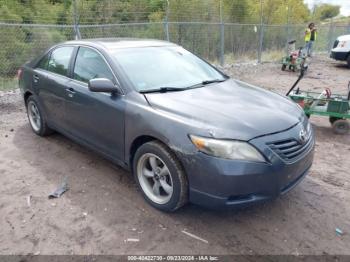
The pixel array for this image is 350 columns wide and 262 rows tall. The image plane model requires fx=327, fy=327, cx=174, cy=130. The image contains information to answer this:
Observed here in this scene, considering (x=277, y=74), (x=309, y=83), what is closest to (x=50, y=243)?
(x=309, y=83)

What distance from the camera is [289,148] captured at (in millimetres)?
2938

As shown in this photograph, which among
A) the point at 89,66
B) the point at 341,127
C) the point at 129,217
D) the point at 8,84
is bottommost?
the point at 129,217

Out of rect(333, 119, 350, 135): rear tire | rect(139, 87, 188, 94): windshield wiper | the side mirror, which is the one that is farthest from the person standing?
the side mirror

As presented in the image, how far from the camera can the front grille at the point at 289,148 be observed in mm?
2826

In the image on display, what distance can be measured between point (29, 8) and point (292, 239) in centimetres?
1057

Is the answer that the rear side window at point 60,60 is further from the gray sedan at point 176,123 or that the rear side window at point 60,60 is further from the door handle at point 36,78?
the door handle at point 36,78

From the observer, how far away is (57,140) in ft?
16.9

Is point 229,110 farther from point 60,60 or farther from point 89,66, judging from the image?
point 60,60

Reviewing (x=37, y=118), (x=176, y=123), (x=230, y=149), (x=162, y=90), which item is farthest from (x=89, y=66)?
(x=230, y=149)

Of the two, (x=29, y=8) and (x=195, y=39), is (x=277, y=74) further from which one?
(x=29, y=8)

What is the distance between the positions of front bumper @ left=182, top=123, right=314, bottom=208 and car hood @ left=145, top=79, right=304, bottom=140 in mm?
156

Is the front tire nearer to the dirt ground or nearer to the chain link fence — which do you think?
the dirt ground

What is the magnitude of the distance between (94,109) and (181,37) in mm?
9186

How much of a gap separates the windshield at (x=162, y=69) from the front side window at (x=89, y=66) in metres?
0.19
